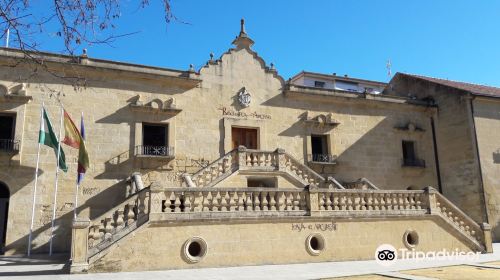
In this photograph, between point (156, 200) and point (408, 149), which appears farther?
point (408, 149)

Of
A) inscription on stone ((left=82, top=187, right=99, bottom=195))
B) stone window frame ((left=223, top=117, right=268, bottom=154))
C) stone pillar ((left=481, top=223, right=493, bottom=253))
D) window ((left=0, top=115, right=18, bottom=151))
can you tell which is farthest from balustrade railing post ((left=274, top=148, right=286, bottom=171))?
Answer: window ((left=0, top=115, right=18, bottom=151))

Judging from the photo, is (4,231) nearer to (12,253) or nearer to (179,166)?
(12,253)

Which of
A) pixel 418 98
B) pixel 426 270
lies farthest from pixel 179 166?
pixel 418 98

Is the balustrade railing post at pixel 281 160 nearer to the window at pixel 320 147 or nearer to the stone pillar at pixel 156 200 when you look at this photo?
the window at pixel 320 147

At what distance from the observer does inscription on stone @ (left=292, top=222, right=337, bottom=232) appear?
11795 millimetres

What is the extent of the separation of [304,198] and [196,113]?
7244 millimetres

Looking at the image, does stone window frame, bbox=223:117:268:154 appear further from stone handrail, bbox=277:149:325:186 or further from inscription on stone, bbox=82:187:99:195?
inscription on stone, bbox=82:187:99:195

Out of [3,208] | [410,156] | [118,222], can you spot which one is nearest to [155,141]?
[3,208]

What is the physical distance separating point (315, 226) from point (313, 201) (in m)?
0.74

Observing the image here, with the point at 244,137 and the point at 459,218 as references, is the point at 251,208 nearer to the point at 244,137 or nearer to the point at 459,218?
the point at 244,137

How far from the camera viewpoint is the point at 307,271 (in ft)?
32.5

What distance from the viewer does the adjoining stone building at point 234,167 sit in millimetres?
10734

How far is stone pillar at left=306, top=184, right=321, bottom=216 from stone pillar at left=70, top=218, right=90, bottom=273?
6187mm

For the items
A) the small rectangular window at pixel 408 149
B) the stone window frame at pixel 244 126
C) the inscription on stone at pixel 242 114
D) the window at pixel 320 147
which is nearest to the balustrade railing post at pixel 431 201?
the window at pixel 320 147
